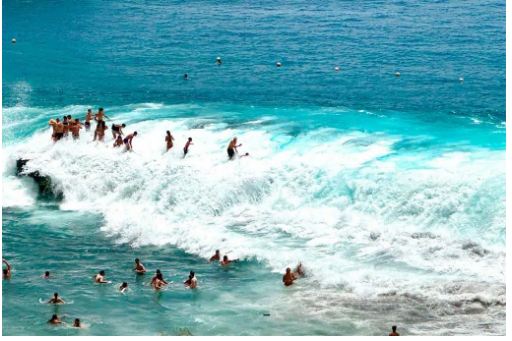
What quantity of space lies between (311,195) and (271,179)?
2.20 meters

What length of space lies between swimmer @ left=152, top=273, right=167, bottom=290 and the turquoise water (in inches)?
15.3

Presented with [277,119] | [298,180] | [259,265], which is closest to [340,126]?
[277,119]

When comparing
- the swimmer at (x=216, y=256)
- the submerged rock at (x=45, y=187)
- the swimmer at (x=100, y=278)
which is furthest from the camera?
the submerged rock at (x=45, y=187)

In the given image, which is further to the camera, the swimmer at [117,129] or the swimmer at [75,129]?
the swimmer at [75,129]

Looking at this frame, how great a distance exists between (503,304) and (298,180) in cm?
1295

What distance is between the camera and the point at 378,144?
1780 inches

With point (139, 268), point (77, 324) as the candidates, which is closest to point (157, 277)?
point (139, 268)

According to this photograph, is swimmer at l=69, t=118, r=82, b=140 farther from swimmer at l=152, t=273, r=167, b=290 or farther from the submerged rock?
swimmer at l=152, t=273, r=167, b=290

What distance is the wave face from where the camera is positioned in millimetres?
34812

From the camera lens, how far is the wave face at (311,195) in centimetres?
3481

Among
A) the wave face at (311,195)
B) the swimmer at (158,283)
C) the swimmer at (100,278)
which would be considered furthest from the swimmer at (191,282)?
the swimmer at (100,278)

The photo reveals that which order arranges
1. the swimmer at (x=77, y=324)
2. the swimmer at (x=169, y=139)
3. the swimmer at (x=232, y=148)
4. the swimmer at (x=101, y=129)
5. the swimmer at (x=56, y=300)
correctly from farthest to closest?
1. the swimmer at (x=101, y=129)
2. the swimmer at (x=169, y=139)
3. the swimmer at (x=232, y=148)
4. the swimmer at (x=56, y=300)
5. the swimmer at (x=77, y=324)

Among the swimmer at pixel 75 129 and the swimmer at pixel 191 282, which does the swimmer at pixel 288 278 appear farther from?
the swimmer at pixel 75 129

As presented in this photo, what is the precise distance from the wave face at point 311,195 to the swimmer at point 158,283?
3.41 metres
